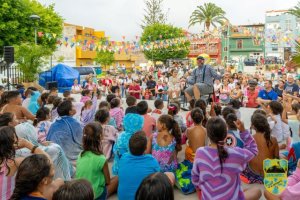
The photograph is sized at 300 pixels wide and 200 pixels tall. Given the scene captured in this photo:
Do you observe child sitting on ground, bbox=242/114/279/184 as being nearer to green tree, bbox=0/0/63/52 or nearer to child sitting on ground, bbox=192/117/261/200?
child sitting on ground, bbox=192/117/261/200

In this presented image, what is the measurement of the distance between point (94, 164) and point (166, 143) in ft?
3.88

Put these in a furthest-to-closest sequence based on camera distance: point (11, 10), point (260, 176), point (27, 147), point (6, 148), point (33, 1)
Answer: point (33, 1), point (11, 10), point (260, 176), point (27, 147), point (6, 148)

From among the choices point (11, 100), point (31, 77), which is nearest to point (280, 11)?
point (31, 77)

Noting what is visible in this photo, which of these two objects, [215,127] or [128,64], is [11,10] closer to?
[215,127]

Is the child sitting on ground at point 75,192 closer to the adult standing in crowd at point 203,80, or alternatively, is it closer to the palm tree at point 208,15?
the adult standing in crowd at point 203,80

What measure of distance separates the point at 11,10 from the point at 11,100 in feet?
65.1

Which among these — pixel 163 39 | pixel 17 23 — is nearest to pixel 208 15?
pixel 163 39

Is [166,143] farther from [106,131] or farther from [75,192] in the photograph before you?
[75,192]

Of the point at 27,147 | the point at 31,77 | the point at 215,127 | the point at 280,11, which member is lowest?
the point at 27,147

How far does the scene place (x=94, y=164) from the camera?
13.5ft

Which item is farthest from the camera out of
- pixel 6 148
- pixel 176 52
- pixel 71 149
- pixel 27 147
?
pixel 176 52

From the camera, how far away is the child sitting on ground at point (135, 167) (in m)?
3.83

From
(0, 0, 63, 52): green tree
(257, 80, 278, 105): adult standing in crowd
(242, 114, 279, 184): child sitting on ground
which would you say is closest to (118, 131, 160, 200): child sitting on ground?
(242, 114, 279, 184): child sitting on ground

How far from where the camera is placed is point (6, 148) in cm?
341
